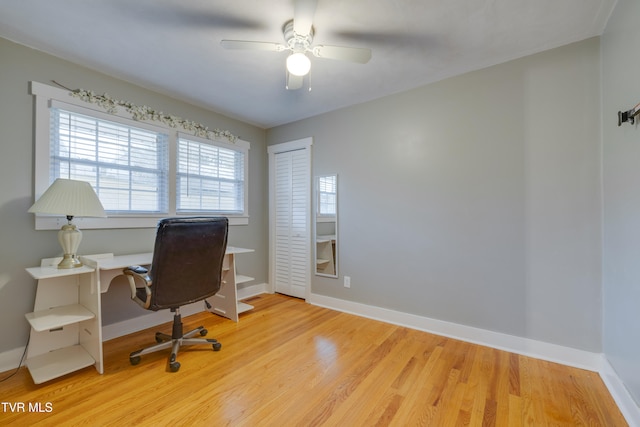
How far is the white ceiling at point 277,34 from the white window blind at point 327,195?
1089 millimetres

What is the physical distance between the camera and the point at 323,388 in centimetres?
178

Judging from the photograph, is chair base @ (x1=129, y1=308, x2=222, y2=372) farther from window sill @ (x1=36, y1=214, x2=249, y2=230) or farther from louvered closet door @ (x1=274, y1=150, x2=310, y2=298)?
louvered closet door @ (x1=274, y1=150, x2=310, y2=298)

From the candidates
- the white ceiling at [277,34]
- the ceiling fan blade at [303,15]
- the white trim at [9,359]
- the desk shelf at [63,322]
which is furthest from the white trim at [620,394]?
the white trim at [9,359]

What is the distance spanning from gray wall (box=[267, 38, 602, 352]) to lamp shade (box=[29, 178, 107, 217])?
7.67 ft

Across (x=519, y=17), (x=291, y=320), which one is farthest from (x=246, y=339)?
(x=519, y=17)

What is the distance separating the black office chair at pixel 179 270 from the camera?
1.90 meters

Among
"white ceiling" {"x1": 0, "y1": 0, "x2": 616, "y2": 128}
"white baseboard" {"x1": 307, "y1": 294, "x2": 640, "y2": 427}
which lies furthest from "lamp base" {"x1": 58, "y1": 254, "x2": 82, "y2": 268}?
"white baseboard" {"x1": 307, "y1": 294, "x2": 640, "y2": 427}

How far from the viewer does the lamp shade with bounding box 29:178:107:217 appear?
1889mm

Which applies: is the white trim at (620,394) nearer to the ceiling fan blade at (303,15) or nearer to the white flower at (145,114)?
the ceiling fan blade at (303,15)

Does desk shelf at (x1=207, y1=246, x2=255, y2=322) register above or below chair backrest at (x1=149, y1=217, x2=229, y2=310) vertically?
below

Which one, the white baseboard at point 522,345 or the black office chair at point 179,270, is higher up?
the black office chair at point 179,270

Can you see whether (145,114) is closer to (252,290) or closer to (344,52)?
(344,52)

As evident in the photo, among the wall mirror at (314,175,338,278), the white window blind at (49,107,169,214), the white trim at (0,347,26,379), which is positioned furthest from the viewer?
the wall mirror at (314,175,338,278)

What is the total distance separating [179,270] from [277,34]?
186 cm
